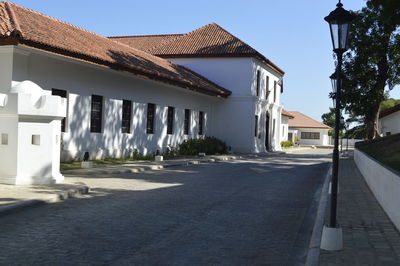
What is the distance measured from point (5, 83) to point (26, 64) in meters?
1.04

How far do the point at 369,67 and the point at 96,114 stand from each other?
1673 cm

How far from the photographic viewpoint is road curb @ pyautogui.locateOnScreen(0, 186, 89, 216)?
809 centimetres

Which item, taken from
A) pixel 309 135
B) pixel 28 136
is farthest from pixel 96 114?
pixel 309 135

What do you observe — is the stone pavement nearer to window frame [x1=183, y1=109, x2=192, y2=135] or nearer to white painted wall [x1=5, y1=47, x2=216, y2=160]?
white painted wall [x1=5, y1=47, x2=216, y2=160]

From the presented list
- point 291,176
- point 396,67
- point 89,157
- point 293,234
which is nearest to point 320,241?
point 293,234

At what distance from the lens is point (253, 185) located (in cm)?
1392

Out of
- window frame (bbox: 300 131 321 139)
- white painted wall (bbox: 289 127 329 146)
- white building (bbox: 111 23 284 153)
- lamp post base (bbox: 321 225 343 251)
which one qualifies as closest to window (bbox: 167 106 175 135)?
white building (bbox: 111 23 284 153)

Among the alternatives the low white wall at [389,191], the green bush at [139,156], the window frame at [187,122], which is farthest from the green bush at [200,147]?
the low white wall at [389,191]

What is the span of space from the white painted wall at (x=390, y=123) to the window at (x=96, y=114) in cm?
1673

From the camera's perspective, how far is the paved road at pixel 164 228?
572 cm

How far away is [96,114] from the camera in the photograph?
2111cm

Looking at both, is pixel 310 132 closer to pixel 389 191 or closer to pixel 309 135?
pixel 309 135

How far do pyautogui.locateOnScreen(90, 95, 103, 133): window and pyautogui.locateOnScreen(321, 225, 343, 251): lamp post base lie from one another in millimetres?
16157

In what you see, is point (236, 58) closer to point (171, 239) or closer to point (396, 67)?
point (396, 67)
